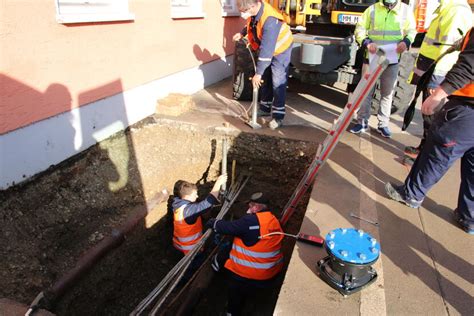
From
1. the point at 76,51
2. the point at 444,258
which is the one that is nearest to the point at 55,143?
the point at 76,51

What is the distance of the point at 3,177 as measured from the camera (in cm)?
343

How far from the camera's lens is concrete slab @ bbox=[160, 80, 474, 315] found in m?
2.28

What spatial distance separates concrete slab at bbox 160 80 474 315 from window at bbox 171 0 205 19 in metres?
2.16

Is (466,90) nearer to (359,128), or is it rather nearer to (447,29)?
(447,29)

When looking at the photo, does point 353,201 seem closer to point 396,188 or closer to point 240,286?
point 396,188

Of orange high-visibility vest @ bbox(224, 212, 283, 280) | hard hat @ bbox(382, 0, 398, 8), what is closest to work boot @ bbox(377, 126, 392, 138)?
hard hat @ bbox(382, 0, 398, 8)

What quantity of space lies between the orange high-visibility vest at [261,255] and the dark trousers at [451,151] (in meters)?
1.33

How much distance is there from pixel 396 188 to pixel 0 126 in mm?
3781

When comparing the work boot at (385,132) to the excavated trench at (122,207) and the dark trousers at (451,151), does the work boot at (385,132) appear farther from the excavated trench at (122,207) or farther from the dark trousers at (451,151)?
the dark trousers at (451,151)

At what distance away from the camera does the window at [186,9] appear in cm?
606

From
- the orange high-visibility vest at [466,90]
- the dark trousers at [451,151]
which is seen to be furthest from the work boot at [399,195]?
the orange high-visibility vest at [466,90]

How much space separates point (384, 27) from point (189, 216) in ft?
11.0

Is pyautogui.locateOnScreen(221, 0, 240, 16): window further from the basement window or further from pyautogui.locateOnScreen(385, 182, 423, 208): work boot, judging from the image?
pyautogui.locateOnScreen(385, 182, 423, 208): work boot

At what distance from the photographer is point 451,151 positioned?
9.25ft
